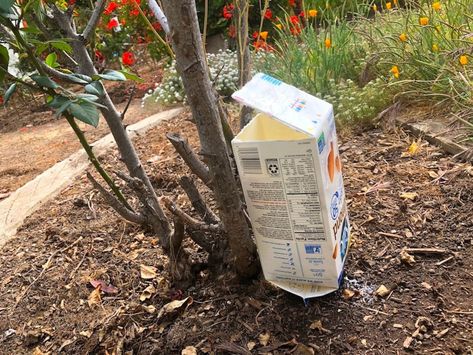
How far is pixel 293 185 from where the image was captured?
1.16m

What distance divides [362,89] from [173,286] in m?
1.84

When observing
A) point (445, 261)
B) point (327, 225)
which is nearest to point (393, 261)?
point (445, 261)

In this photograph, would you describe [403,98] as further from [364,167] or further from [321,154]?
[321,154]

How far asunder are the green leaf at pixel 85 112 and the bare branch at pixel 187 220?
11.8 inches

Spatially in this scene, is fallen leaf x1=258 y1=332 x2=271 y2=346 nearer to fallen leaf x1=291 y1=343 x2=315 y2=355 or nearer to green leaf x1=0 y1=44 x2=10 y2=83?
fallen leaf x1=291 y1=343 x2=315 y2=355

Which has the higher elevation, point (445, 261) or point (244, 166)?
point (244, 166)

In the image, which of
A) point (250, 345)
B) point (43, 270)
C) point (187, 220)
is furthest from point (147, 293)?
point (43, 270)

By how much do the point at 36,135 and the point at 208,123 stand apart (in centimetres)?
355

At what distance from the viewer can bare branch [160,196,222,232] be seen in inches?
52.3

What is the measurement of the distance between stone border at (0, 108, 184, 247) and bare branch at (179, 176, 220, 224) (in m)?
1.17

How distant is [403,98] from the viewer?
2.63 metres

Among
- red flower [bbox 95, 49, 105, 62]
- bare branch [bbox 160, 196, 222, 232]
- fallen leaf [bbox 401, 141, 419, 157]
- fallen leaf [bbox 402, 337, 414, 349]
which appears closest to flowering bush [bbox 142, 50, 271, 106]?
red flower [bbox 95, 49, 105, 62]

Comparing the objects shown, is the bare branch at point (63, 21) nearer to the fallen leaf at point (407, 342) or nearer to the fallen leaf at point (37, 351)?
the fallen leaf at point (37, 351)

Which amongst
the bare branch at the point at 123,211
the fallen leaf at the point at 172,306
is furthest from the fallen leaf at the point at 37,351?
the bare branch at the point at 123,211
